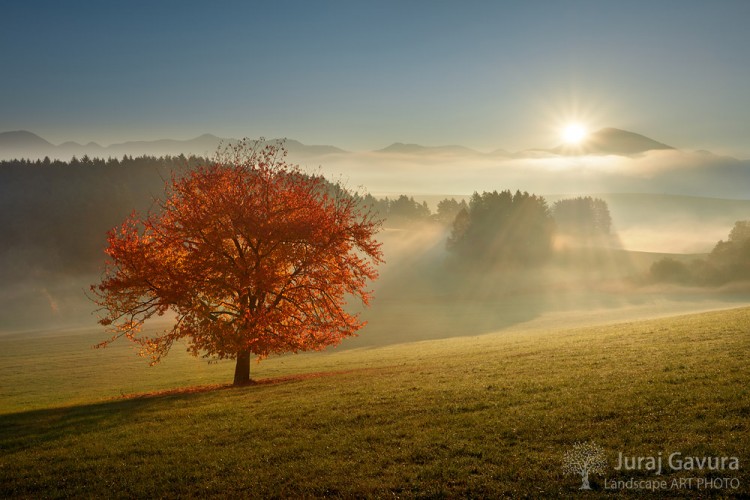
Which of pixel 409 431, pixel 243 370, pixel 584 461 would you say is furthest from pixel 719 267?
pixel 584 461

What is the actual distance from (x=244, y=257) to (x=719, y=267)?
10415 centimetres

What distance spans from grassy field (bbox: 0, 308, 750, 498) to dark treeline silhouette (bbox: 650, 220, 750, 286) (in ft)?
284

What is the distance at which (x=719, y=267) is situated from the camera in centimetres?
10144

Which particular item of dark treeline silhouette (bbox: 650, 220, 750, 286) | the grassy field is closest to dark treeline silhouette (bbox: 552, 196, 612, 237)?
dark treeline silhouette (bbox: 650, 220, 750, 286)

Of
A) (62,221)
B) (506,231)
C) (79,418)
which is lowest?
(79,418)

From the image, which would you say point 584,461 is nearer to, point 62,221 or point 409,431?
point 409,431

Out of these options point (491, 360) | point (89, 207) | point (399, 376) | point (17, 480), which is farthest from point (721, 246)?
point (89, 207)

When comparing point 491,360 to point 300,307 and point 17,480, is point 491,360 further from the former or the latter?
point 17,480

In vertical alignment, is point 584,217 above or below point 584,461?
above

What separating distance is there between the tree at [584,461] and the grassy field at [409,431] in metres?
0.20

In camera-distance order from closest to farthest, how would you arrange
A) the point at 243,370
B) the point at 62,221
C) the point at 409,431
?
1. the point at 409,431
2. the point at 243,370
3. the point at 62,221

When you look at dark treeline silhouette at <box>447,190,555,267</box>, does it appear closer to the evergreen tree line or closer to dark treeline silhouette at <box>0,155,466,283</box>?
the evergreen tree line

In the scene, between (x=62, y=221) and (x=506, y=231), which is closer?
(x=506, y=231)

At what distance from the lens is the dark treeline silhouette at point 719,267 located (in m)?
98.9
